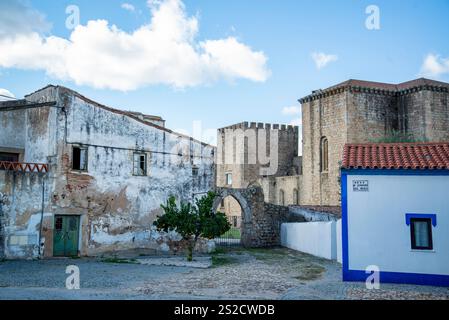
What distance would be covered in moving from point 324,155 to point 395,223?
71.9 feet

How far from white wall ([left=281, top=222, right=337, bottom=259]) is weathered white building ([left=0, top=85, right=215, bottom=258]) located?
6388 mm

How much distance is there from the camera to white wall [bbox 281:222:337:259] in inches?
767

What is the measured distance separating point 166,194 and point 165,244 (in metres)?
2.25

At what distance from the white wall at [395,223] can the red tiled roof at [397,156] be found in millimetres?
339

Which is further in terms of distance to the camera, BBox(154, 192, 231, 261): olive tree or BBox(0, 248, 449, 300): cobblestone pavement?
BBox(154, 192, 231, 261): olive tree

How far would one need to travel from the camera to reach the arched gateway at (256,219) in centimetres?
2666

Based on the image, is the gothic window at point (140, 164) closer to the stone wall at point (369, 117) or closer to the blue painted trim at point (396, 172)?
the blue painted trim at point (396, 172)

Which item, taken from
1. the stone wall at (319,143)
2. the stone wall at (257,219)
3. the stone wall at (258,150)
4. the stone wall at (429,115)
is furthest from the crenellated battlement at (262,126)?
the stone wall at (257,219)

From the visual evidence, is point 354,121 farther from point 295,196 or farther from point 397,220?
point 397,220

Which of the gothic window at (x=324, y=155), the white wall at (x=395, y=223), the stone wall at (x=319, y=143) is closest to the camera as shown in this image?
the white wall at (x=395, y=223)

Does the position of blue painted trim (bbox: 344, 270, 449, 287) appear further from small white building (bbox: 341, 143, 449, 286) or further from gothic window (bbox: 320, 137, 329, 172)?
gothic window (bbox: 320, 137, 329, 172)

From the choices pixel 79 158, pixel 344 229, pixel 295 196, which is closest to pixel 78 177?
pixel 79 158

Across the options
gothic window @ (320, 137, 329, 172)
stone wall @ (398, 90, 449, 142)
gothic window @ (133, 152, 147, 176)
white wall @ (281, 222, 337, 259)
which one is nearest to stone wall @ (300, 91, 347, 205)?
gothic window @ (320, 137, 329, 172)
